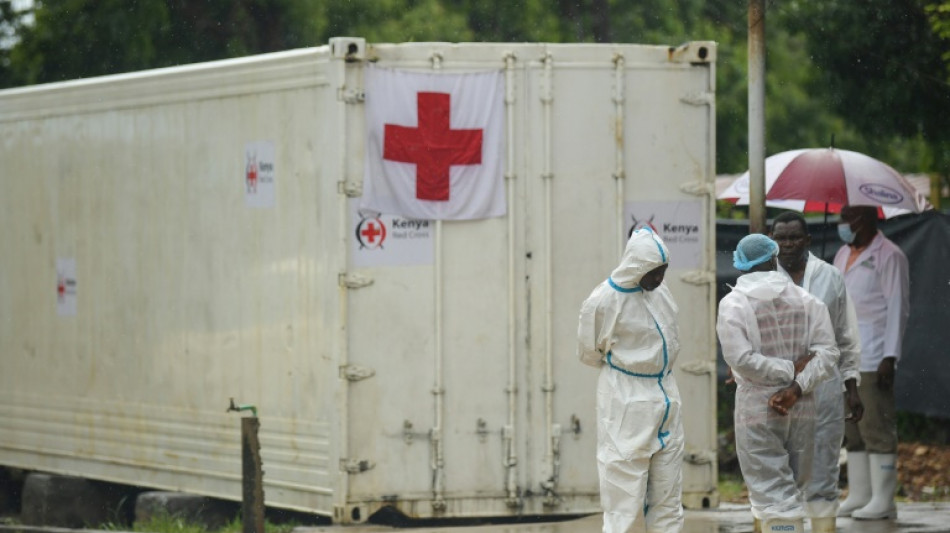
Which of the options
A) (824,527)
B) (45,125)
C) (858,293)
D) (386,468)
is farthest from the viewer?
(45,125)

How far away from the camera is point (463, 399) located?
9.36m

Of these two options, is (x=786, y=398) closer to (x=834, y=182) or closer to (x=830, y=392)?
(x=830, y=392)

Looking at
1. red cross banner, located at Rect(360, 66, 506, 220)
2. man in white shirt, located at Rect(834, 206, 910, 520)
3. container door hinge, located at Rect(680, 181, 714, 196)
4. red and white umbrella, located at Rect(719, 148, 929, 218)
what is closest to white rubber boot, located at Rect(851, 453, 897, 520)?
man in white shirt, located at Rect(834, 206, 910, 520)

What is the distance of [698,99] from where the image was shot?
9.56 metres

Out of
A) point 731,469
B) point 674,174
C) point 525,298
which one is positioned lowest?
point 731,469

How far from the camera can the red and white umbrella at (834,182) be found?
10266 millimetres

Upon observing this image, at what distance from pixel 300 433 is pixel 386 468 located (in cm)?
67

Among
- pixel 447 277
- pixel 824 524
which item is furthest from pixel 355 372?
pixel 824 524

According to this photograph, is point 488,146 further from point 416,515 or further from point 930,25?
point 930,25

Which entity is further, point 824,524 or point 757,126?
point 757,126

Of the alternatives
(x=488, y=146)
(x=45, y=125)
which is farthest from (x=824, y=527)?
(x=45, y=125)

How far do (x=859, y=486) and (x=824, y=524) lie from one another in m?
1.97

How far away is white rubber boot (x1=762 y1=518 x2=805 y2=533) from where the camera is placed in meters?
8.02

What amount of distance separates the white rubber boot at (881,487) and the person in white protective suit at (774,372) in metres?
2.01
